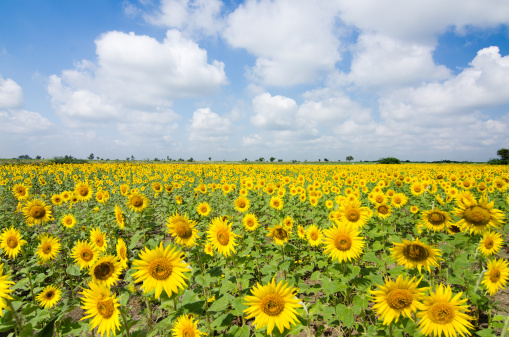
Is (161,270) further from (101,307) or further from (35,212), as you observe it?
(35,212)

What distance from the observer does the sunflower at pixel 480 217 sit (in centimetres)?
334

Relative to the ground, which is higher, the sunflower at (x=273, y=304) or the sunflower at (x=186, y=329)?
the sunflower at (x=273, y=304)

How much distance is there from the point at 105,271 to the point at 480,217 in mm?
4964

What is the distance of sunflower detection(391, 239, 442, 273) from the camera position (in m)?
2.80

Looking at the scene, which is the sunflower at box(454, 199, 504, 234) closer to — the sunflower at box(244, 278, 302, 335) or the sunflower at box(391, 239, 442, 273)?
the sunflower at box(391, 239, 442, 273)

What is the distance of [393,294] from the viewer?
2.35 metres

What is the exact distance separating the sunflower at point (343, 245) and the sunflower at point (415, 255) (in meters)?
0.43

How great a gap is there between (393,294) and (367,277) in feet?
1.79

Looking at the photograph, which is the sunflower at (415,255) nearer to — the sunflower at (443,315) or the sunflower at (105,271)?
the sunflower at (443,315)

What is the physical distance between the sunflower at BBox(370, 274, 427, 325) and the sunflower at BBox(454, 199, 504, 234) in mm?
1746

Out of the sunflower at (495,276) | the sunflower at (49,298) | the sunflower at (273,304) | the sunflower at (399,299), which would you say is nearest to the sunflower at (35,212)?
the sunflower at (49,298)

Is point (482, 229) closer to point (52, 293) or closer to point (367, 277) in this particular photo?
point (367, 277)

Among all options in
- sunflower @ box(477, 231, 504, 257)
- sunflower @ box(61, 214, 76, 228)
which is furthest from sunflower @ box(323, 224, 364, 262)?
sunflower @ box(61, 214, 76, 228)

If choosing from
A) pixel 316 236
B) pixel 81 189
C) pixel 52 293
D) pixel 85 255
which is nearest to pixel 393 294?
pixel 316 236
